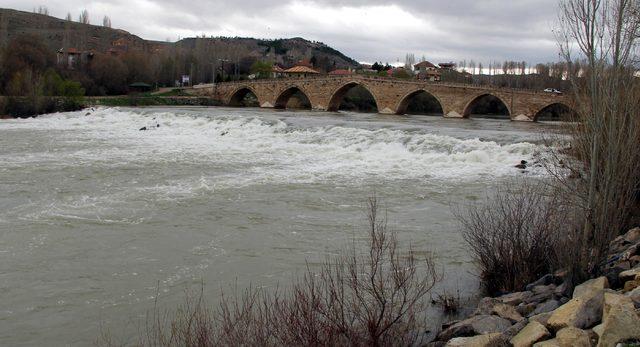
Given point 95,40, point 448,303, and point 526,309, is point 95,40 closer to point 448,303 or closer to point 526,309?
point 448,303

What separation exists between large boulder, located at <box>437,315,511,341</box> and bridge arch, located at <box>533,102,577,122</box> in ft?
18.0

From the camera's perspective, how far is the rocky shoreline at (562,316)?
4282 millimetres

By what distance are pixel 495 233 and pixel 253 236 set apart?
16.2 feet

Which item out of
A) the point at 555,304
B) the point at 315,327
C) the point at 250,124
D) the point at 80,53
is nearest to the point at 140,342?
the point at 315,327

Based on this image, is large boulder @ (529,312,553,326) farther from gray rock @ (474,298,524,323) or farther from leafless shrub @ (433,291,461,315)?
leafless shrub @ (433,291,461,315)

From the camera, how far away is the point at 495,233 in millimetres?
7926

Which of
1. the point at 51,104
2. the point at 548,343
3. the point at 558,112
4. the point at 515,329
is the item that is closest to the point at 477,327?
the point at 515,329

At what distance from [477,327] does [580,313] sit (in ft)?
3.66

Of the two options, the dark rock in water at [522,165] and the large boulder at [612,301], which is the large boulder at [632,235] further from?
the dark rock in water at [522,165]

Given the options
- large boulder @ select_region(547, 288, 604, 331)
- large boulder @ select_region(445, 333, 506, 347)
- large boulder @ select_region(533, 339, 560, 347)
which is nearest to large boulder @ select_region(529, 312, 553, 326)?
large boulder @ select_region(547, 288, 604, 331)

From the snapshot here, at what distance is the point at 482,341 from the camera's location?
5.12 meters

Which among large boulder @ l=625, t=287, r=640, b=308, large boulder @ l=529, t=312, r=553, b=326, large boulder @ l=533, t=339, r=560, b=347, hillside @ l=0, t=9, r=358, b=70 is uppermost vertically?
hillside @ l=0, t=9, r=358, b=70

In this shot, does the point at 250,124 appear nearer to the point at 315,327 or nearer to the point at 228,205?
the point at 228,205

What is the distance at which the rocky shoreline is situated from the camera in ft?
14.0
